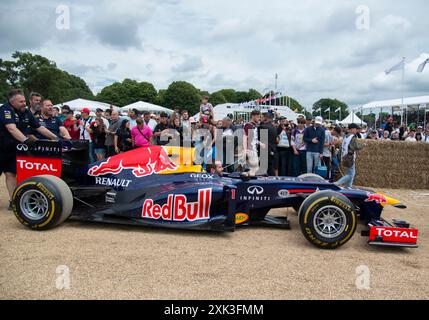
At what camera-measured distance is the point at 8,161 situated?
19.7 ft

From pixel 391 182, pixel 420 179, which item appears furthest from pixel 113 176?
pixel 420 179

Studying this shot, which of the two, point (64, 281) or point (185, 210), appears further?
point (185, 210)

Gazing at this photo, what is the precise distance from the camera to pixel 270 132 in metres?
8.38

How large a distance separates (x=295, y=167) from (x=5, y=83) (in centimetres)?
5437

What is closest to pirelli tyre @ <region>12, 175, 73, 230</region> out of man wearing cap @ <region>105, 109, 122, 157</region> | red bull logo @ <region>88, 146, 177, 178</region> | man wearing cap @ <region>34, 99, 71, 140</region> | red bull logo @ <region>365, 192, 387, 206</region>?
red bull logo @ <region>88, 146, 177, 178</region>

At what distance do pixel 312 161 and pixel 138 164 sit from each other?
4981 millimetres

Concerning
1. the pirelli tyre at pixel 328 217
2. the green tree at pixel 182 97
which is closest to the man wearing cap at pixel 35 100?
the pirelli tyre at pixel 328 217

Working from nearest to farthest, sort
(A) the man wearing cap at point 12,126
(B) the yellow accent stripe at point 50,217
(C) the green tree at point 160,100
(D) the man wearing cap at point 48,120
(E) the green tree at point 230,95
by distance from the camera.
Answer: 1. (B) the yellow accent stripe at point 50,217
2. (A) the man wearing cap at point 12,126
3. (D) the man wearing cap at point 48,120
4. (C) the green tree at point 160,100
5. (E) the green tree at point 230,95

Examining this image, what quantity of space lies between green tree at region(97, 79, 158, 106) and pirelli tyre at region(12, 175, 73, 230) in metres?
75.2

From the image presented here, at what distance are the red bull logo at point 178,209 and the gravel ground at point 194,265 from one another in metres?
0.25

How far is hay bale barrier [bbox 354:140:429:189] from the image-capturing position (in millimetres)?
10352

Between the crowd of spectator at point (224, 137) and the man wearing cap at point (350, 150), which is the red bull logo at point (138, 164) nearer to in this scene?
the crowd of spectator at point (224, 137)

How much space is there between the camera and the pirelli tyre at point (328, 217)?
182 inches
